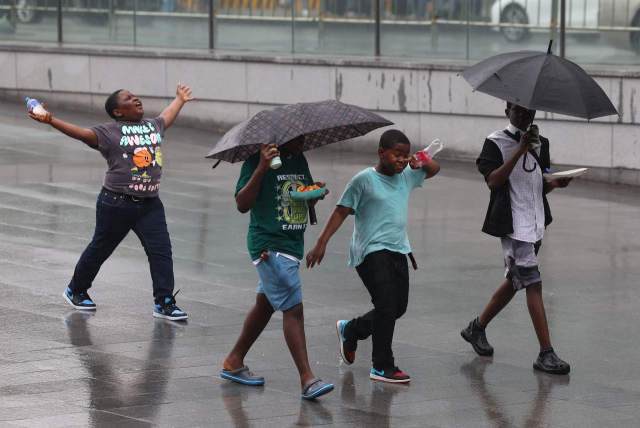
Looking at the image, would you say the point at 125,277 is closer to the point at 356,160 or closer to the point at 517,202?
the point at 517,202

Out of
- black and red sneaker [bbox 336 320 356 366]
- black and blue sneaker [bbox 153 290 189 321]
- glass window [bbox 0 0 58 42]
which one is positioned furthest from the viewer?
glass window [bbox 0 0 58 42]

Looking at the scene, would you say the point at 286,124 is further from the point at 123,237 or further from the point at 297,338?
the point at 123,237

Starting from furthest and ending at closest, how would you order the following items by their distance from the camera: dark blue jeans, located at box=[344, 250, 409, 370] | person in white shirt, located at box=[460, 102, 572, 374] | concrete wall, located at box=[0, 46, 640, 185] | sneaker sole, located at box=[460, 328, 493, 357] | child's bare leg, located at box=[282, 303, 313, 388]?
concrete wall, located at box=[0, 46, 640, 185], sneaker sole, located at box=[460, 328, 493, 357], person in white shirt, located at box=[460, 102, 572, 374], dark blue jeans, located at box=[344, 250, 409, 370], child's bare leg, located at box=[282, 303, 313, 388]

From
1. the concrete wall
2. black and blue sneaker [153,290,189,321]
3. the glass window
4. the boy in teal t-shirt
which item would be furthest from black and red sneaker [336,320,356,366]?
the glass window

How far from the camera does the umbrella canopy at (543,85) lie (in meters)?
5.89

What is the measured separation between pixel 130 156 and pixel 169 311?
1078 millimetres

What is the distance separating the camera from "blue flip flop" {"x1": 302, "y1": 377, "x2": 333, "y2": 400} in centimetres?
536

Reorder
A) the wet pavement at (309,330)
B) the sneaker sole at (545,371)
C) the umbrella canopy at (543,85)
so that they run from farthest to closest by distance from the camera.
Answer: the sneaker sole at (545,371)
the umbrella canopy at (543,85)
the wet pavement at (309,330)

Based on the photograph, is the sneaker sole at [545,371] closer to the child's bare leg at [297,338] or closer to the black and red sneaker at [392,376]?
the black and red sneaker at [392,376]

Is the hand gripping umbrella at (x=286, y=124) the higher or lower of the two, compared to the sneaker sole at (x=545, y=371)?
higher

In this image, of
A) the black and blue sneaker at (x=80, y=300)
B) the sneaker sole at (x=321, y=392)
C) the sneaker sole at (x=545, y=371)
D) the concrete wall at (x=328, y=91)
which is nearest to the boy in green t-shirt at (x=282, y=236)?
the sneaker sole at (x=321, y=392)

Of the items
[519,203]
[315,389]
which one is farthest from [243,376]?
[519,203]

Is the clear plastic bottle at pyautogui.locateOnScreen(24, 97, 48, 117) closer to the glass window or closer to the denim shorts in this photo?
the denim shorts

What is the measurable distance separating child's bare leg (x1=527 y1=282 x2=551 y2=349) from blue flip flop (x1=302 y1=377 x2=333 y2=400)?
1463 mm
